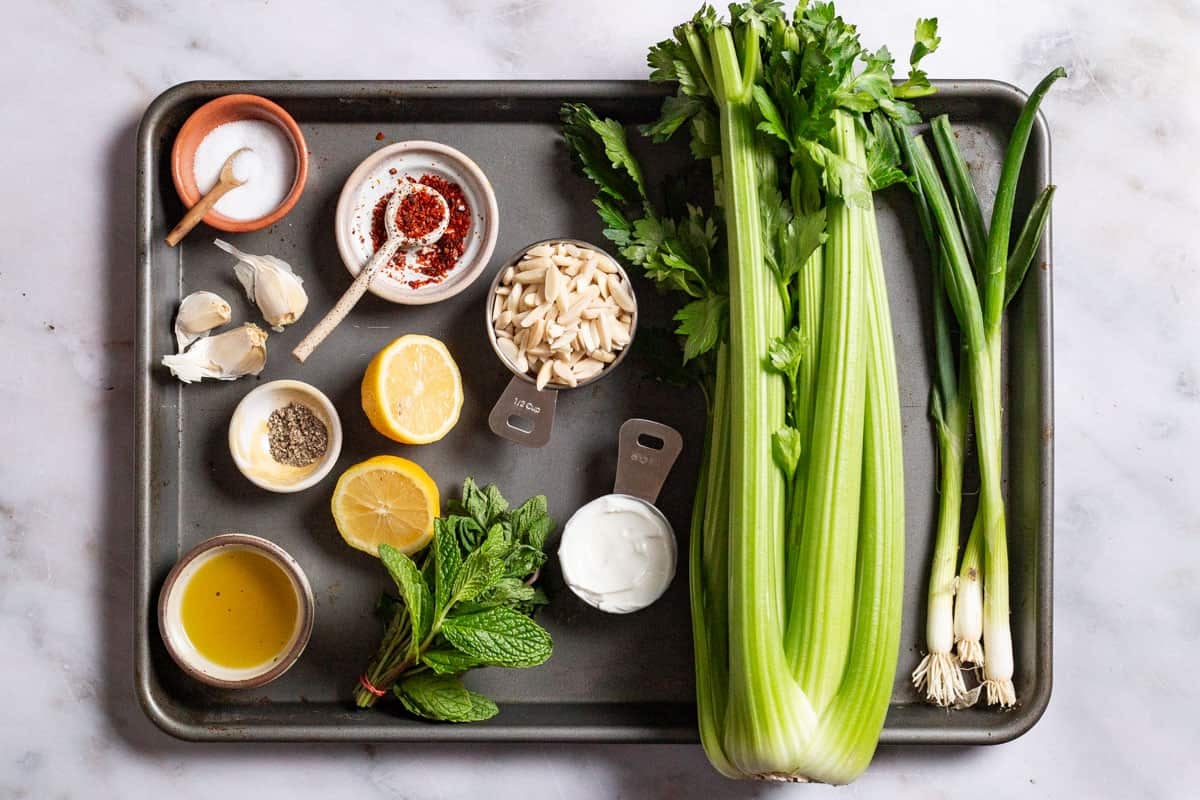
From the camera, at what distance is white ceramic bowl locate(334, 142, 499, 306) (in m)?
2.02

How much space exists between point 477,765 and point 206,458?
91 centimetres

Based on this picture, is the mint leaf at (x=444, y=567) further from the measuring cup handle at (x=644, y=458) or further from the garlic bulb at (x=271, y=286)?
the garlic bulb at (x=271, y=286)

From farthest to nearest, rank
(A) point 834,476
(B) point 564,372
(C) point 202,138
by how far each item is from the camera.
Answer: (C) point 202,138 < (B) point 564,372 < (A) point 834,476

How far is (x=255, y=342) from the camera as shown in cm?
203

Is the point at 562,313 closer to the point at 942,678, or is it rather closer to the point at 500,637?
the point at 500,637

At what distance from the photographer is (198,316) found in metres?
2.03

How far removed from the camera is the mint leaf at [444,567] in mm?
1852

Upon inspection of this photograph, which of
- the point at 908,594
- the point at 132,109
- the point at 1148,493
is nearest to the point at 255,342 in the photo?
the point at 132,109

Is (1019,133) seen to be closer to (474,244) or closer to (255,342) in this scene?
(474,244)

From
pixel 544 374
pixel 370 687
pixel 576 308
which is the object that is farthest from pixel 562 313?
pixel 370 687

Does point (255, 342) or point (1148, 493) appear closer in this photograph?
point (255, 342)

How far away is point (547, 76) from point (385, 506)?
1027mm

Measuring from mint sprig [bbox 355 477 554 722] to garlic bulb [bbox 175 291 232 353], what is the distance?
0.64 m

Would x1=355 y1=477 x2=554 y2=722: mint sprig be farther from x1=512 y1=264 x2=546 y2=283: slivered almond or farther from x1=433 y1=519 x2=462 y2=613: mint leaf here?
x1=512 y1=264 x2=546 y2=283: slivered almond
